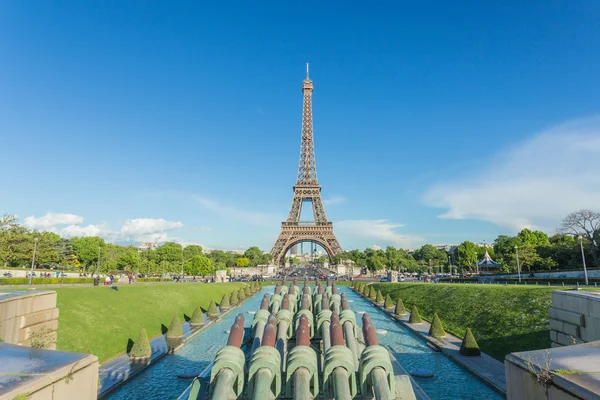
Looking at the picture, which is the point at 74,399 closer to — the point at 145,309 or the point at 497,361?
the point at 497,361

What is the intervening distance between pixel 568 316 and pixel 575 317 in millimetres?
367

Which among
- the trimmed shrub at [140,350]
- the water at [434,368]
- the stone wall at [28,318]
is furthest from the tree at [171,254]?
the stone wall at [28,318]

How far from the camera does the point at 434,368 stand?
655 inches

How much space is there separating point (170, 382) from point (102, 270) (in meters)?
75.7

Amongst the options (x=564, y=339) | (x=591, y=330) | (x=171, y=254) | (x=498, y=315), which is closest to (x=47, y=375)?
(x=591, y=330)

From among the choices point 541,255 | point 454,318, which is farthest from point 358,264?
point 454,318

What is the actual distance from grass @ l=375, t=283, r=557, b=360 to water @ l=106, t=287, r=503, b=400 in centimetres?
316

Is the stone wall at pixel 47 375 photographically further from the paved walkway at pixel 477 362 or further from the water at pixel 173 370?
the paved walkway at pixel 477 362

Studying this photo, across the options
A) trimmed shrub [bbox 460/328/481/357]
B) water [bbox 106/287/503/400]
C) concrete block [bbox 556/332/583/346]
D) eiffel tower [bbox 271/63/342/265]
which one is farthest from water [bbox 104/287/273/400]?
eiffel tower [bbox 271/63/342/265]

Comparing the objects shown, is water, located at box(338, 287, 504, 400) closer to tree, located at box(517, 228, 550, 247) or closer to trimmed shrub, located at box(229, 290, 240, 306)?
trimmed shrub, located at box(229, 290, 240, 306)

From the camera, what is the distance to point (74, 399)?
14.6ft

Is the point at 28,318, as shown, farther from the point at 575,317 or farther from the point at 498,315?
the point at 498,315

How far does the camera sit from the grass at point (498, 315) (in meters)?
18.4

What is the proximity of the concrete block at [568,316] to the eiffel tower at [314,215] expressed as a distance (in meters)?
77.8
